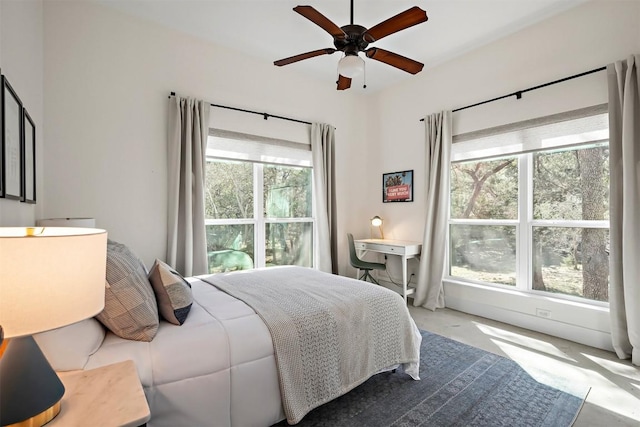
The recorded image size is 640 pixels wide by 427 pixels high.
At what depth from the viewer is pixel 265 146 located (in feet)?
12.4

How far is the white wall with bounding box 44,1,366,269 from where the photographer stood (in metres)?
2.60

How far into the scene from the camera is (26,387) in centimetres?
82

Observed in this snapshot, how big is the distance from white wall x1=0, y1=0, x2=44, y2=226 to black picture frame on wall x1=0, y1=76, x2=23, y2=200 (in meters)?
0.08

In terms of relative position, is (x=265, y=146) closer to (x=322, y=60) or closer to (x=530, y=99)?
(x=322, y=60)

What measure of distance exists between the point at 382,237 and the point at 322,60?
252cm

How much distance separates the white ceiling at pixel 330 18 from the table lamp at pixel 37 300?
8.81 feet

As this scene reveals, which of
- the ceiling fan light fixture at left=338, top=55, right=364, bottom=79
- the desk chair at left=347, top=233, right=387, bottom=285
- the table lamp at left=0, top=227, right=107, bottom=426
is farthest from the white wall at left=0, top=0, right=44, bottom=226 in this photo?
the desk chair at left=347, top=233, right=387, bottom=285

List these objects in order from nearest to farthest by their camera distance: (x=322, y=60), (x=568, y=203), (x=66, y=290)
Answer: (x=66, y=290) → (x=568, y=203) → (x=322, y=60)

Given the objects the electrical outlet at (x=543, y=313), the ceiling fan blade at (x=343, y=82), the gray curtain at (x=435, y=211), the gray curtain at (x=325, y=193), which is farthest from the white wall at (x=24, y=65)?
the electrical outlet at (x=543, y=313)

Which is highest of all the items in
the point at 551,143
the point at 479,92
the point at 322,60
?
the point at 322,60

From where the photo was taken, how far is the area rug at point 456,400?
175 cm

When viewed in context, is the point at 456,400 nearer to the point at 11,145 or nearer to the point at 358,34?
the point at 358,34

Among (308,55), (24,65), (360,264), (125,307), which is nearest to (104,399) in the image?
(125,307)

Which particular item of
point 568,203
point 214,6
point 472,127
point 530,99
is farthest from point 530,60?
point 214,6
